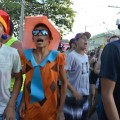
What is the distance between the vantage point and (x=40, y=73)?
12.3ft

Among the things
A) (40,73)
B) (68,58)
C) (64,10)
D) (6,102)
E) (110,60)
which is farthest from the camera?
(64,10)

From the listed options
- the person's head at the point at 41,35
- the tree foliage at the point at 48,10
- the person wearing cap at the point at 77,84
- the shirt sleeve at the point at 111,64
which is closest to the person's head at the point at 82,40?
the person wearing cap at the point at 77,84

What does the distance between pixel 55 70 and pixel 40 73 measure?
0.55ft

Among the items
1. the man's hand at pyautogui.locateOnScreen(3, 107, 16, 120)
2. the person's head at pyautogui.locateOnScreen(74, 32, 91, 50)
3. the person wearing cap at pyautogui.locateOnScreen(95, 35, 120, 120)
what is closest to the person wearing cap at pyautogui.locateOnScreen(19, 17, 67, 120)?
the man's hand at pyautogui.locateOnScreen(3, 107, 16, 120)

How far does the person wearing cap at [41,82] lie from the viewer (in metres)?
3.75

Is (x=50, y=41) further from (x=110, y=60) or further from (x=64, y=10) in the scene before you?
(x=64, y=10)

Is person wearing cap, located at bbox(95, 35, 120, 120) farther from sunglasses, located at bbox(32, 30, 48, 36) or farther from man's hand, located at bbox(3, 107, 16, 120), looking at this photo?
sunglasses, located at bbox(32, 30, 48, 36)

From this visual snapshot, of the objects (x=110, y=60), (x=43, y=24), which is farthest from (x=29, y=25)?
(x=110, y=60)

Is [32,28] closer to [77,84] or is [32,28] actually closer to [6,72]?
[6,72]

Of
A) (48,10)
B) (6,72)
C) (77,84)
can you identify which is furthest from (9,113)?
(48,10)

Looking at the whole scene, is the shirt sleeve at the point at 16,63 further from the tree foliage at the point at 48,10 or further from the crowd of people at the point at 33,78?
the tree foliage at the point at 48,10

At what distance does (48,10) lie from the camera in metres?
38.3

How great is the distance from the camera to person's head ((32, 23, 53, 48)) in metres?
3.89

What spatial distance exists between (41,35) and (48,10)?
34798 mm
